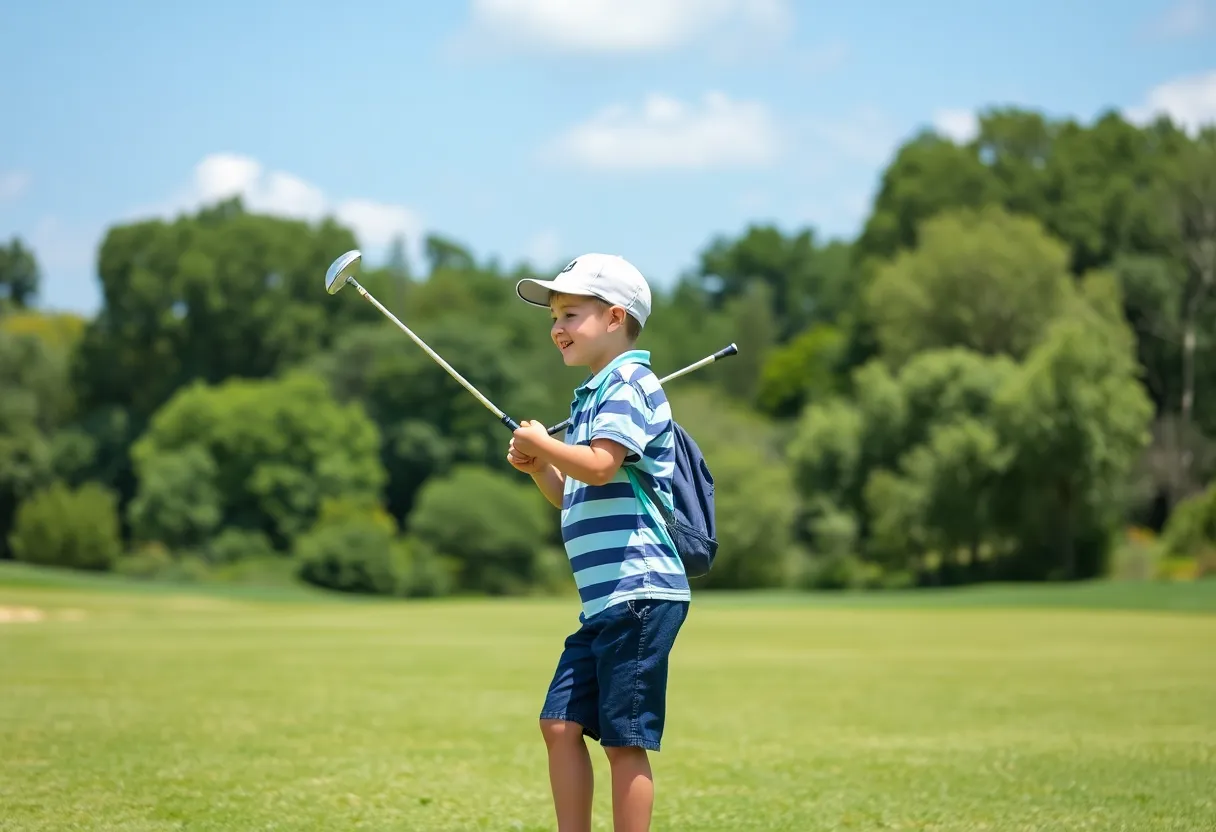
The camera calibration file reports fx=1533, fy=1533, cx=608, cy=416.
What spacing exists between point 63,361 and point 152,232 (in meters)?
9.88

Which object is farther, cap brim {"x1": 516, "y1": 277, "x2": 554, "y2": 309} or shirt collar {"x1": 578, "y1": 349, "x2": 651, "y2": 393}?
cap brim {"x1": 516, "y1": 277, "x2": 554, "y2": 309}

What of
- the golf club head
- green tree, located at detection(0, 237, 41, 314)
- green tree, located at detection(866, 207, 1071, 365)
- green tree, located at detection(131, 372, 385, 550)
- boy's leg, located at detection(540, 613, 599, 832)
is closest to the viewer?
boy's leg, located at detection(540, 613, 599, 832)

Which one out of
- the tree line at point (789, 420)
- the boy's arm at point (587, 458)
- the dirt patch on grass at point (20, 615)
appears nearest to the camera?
the boy's arm at point (587, 458)

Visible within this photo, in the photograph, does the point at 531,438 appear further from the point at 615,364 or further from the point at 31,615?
the point at 31,615

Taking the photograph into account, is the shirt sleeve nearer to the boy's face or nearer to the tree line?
the boy's face

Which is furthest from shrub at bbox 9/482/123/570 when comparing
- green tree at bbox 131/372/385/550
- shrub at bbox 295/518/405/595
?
shrub at bbox 295/518/405/595

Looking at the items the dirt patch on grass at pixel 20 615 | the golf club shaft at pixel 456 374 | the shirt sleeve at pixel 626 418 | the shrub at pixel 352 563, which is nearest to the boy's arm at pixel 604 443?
the shirt sleeve at pixel 626 418

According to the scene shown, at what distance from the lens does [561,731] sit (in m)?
5.70

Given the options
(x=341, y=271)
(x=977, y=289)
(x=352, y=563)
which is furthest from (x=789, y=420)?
(x=341, y=271)

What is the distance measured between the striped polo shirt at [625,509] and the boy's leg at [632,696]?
86 mm

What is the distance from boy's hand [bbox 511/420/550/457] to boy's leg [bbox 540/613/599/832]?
28.7 inches

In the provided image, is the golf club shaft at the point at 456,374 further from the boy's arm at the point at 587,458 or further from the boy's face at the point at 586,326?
the boy's face at the point at 586,326

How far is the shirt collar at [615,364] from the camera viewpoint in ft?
18.9

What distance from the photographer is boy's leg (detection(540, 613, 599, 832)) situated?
18.6 feet
